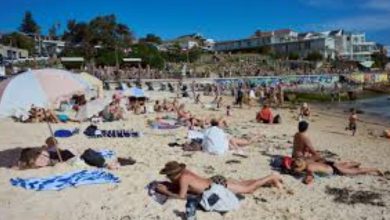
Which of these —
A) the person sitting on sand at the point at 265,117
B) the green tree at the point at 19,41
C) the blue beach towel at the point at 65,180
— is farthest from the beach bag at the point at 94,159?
the green tree at the point at 19,41

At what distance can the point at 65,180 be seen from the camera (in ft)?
26.0

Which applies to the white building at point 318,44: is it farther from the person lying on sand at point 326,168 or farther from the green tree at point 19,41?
the person lying on sand at point 326,168

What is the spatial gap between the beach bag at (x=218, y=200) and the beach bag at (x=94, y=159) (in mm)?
2987

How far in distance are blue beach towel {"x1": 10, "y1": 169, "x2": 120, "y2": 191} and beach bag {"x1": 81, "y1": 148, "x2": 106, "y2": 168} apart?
24.1 inches

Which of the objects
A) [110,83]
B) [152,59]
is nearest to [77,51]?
[152,59]

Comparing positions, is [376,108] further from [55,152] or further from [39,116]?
[55,152]

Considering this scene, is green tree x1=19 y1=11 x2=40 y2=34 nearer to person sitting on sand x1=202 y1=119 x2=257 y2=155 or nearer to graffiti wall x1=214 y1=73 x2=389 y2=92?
graffiti wall x1=214 y1=73 x2=389 y2=92

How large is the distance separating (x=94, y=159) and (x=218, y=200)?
3317mm

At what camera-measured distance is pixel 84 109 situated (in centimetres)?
1736

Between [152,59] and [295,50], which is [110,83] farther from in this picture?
[295,50]

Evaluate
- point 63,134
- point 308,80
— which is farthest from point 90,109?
point 308,80

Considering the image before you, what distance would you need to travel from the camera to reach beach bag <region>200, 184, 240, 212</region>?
648 centimetres

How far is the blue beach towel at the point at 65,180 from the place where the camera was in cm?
769

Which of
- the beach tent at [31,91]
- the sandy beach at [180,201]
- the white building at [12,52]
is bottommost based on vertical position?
the sandy beach at [180,201]
